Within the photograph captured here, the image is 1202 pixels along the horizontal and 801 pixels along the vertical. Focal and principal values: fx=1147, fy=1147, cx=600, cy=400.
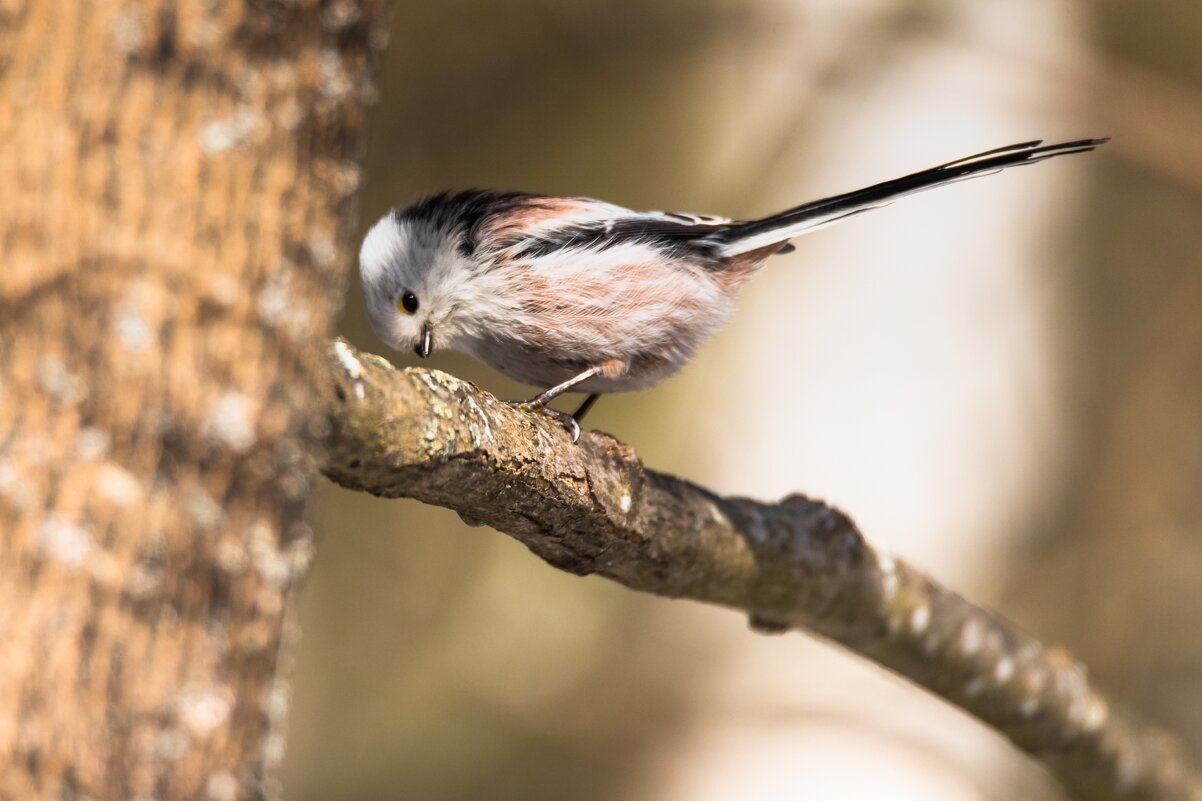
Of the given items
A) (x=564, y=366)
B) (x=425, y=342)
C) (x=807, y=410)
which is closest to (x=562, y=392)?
(x=564, y=366)

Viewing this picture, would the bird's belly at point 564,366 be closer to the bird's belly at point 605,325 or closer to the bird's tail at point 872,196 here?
the bird's belly at point 605,325

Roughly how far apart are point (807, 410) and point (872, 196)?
392 cm

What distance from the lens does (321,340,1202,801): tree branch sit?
189 cm

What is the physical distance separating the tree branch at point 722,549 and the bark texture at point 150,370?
0.43 m

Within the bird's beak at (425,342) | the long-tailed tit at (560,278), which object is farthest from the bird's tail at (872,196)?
the bird's beak at (425,342)

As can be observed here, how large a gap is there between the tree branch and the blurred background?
287 cm

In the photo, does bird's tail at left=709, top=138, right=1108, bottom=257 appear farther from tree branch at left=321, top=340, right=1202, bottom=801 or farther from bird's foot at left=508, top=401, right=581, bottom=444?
bird's foot at left=508, top=401, right=581, bottom=444

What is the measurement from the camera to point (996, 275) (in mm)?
6809

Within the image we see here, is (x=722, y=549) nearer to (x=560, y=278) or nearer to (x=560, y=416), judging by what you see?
(x=560, y=416)

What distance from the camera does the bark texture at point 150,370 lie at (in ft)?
3.75

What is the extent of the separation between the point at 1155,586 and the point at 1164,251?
1.96 meters

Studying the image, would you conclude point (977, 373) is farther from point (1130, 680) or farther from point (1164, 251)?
point (1130, 680)

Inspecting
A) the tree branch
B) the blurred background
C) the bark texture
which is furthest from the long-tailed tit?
the blurred background

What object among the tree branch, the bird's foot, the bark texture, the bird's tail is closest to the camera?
the bark texture
